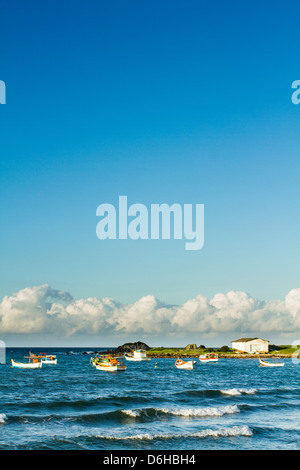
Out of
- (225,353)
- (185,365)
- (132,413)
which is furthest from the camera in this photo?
(225,353)

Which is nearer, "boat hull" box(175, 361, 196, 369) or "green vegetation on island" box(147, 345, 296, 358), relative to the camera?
"boat hull" box(175, 361, 196, 369)

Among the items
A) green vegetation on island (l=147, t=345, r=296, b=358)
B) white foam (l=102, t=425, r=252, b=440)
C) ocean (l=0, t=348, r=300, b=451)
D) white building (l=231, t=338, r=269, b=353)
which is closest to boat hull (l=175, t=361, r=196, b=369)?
ocean (l=0, t=348, r=300, b=451)

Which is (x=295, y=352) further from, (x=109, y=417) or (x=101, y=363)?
(x=109, y=417)

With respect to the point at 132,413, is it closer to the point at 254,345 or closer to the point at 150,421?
the point at 150,421

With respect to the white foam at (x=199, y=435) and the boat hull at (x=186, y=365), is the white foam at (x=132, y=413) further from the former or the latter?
the boat hull at (x=186, y=365)

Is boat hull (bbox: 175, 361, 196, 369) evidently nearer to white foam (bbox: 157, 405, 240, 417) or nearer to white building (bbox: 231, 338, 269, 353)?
white foam (bbox: 157, 405, 240, 417)

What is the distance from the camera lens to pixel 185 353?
614 feet

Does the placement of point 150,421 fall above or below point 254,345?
above

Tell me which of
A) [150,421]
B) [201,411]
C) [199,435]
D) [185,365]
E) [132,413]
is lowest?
[185,365]

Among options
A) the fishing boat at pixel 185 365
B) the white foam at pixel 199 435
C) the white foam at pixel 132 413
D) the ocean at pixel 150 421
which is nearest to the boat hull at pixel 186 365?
the fishing boat at pixel 185 365

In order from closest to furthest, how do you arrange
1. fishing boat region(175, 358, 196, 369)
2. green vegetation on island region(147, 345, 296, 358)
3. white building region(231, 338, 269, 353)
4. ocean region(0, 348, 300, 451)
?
ocean region(0, 348, 300, 451), fishing boat region(175, 358, 196, 369), green vegetation on island region(147, 345, 296, 358), white building region(231, 338, 269, 353)

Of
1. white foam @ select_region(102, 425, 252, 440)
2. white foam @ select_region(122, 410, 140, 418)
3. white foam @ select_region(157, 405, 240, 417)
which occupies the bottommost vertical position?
white foam @ select_region(122, 410, 140, 418)

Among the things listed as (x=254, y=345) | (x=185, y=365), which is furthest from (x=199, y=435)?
(x=254, y=345)
